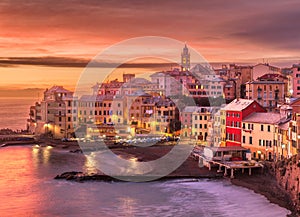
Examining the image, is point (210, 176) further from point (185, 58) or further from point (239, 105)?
point (185, 58)

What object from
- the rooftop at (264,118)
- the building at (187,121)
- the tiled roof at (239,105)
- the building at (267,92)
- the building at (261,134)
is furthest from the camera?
the building at (267,92)

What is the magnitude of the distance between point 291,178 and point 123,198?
7.10 meters

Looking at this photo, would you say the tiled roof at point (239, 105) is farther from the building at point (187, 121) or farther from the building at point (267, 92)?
the building at point (267, 92)

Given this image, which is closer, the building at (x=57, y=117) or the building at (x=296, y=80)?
the building at (x=296, y=80)

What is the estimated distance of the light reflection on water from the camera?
1948 cm

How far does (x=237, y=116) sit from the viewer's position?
3134 cm

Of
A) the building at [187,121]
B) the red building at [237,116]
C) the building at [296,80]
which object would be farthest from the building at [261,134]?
the building at [296,80]

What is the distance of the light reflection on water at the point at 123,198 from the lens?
1948 cm

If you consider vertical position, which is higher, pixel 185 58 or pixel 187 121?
pixel 185 58

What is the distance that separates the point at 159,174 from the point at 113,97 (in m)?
24.0

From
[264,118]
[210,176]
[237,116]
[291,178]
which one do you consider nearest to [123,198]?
[210,176]

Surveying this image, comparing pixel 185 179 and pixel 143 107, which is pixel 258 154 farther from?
pixel 143 107

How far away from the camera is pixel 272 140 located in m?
28.4

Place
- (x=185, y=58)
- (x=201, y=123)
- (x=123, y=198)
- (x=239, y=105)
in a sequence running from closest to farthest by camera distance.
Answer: (x=123, y=198) < (x=239, y=105) < (x=201, y=123) < (x=185, y=58)
